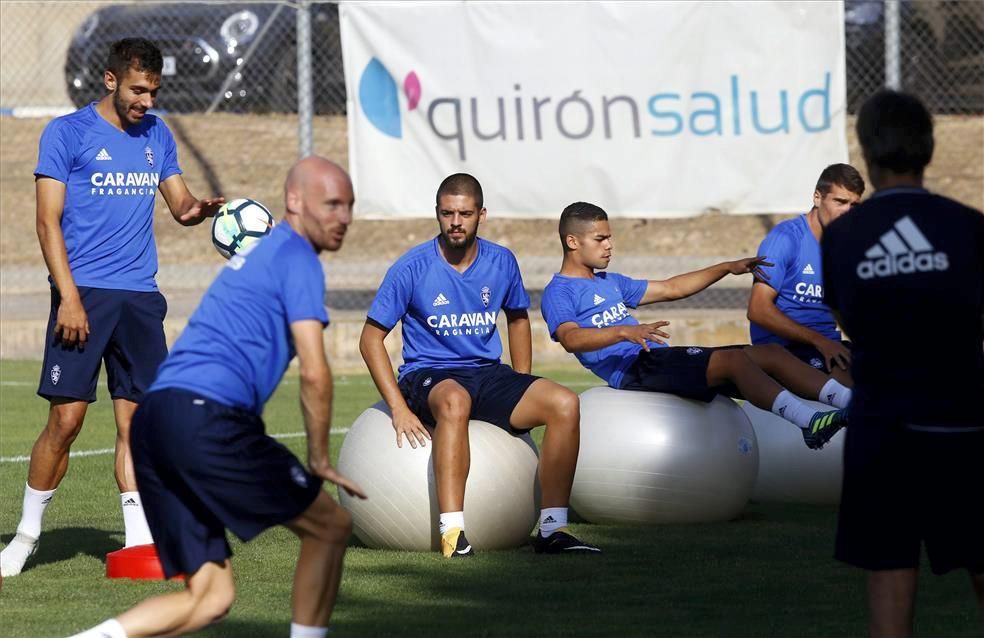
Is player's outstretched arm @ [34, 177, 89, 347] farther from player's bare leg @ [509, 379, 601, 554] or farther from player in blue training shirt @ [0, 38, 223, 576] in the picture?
player's bare leg @ [509, 379, 601, 554]

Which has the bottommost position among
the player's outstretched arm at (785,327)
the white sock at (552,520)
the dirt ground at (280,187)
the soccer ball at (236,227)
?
the white sock at (552,520)

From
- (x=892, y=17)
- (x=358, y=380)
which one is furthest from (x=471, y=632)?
(x=892, y=17)

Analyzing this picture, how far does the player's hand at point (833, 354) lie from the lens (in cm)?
933

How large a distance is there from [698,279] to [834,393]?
0.97 m

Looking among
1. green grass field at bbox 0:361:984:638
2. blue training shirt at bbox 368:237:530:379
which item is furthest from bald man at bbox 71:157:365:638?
blue training shirt at bbox 368:237:530:379

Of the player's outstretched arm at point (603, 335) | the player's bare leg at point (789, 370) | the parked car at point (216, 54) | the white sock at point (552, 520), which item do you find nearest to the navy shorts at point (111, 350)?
the white sock at point (552, 520)

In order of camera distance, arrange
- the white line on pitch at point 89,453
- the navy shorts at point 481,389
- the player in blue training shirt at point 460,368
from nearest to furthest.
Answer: the player in blue training shirt at point 460,368
the navy shorts at point 481,389
the white line on pitch at point 89,453

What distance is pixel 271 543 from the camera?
8.56 metres

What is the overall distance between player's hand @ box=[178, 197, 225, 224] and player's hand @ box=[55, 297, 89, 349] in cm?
64

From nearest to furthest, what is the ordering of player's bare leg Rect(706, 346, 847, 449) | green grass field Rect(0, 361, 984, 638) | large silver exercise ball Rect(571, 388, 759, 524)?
1. green grass field Rect(0, 361, 984, 638)
2. player's bare leg Rect(706, 346, 847, 449)
3. large silver exercise ball Rect(571, 388, 759, 524)

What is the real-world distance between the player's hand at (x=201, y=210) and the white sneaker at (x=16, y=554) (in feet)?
5.29

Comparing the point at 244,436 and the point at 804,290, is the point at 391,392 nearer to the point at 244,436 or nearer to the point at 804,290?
the point at 804,290

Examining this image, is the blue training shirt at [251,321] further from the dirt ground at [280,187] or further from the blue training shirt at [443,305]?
the dirt ground at [280,187]

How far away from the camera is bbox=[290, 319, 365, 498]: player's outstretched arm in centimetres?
529
